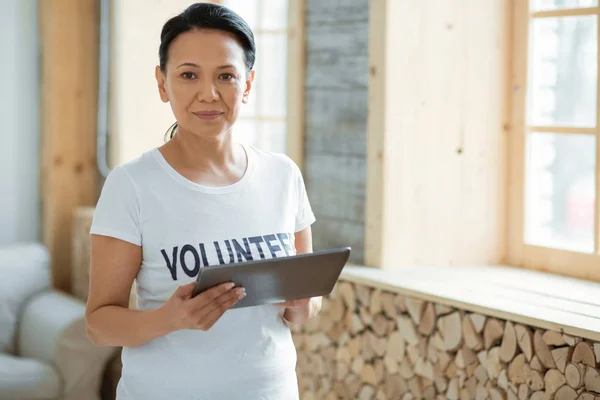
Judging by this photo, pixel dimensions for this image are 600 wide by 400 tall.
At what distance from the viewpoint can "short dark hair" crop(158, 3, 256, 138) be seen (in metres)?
1.66

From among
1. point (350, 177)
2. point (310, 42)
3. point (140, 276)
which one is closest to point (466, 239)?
point (350, 177)

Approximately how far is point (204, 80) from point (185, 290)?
43 cm

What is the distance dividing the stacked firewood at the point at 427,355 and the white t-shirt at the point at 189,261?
882mm

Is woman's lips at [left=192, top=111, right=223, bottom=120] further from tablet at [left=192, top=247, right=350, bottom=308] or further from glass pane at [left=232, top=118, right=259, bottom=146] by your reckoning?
glass pane at [left=232, top=118, right=259, bottom=146]

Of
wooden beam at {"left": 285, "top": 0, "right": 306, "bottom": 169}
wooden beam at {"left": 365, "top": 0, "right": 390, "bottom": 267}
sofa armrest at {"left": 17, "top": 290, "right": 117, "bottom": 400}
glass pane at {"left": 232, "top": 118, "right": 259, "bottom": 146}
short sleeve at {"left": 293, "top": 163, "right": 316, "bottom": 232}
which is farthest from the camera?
glass pane at {"left": 232, "top": 118, "right": 259, "bottom": 146}

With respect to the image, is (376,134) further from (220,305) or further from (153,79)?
(153,79)

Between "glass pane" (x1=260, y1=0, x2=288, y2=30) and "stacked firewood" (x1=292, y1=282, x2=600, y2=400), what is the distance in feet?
4.64

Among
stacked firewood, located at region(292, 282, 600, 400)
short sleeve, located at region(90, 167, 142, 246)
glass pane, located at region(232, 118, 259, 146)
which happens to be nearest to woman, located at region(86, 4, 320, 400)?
short sleeve, located at region(90, 167, 142, 246)

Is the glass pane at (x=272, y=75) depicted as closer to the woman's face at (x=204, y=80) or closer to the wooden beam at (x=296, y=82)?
the wooden beam at (x=296, y=82)

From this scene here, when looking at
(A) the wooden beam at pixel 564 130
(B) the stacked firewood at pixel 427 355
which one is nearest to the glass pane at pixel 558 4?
(A) the wooden beam at pixel 564 130

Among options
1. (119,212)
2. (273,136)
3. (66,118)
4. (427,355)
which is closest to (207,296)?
(119,212)

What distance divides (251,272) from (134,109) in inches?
113

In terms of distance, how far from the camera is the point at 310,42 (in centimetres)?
330

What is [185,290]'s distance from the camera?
1489 mm
